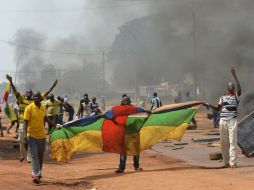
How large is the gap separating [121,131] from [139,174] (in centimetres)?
105

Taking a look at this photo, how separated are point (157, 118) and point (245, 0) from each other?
22.4 meters

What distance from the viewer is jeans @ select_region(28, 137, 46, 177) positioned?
8.46m

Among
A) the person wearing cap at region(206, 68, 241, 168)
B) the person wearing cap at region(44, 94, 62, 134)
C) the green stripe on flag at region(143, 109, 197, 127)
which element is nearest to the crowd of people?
the person wearing cap at region(206, 68, 241, 168)

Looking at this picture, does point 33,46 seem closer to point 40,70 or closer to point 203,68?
point 40,70

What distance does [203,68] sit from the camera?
122 ft

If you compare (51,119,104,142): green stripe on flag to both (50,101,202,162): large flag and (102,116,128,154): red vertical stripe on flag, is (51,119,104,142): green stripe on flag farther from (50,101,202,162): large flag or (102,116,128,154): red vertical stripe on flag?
(102,116,128,154): red vertical stripe on flag

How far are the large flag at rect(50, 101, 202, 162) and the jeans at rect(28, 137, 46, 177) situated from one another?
953mm

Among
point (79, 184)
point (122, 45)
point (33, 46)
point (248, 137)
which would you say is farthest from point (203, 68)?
point (33, 46)

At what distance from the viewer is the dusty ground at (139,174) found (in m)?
7.71

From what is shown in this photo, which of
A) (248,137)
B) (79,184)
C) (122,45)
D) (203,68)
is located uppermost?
(122,45)

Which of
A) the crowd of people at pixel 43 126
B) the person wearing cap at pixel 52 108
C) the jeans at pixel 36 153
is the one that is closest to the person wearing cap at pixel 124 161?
the crowd of people at pixel 43 126

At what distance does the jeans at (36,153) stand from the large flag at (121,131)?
0.95 meters

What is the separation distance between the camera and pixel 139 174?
877cm

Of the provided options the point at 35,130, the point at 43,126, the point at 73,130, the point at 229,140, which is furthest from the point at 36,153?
the point at 229,140
